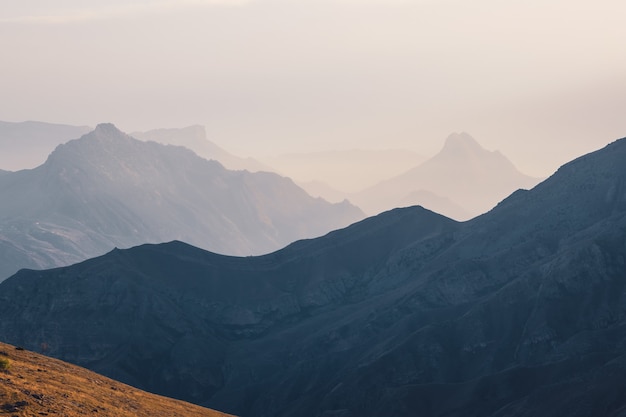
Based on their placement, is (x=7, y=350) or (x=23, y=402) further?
(x=7, y=350)

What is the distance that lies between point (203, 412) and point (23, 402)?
175 ft

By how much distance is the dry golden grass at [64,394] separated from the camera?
15025cm

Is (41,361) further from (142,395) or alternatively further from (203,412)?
(203,412)

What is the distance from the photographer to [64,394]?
163 meters

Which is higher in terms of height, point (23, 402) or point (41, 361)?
point (41, 361)

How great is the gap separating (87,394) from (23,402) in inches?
883

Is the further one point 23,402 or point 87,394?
point 87,394

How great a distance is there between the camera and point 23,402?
489 feet

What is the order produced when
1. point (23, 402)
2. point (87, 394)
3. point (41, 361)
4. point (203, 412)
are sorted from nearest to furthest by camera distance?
point (23, 402) → point (87, 394) → point (41, 361) → point (203, 412)

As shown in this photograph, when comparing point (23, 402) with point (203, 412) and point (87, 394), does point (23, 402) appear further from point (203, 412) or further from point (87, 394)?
point (203, 412)

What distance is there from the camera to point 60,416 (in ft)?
493

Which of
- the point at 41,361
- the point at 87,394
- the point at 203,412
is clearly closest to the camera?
the point at 87,394

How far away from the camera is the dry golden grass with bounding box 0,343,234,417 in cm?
15025

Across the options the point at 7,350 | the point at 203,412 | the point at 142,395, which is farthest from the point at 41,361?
the point at 203,412
